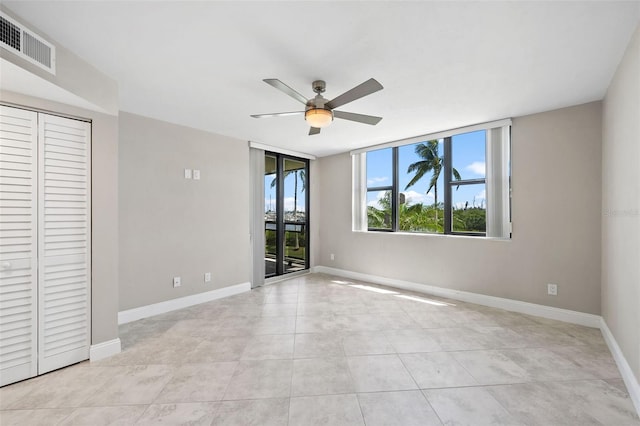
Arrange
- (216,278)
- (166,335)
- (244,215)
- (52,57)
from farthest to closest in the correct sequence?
(244,215) → (216,278) → (166,335) → (52,57)

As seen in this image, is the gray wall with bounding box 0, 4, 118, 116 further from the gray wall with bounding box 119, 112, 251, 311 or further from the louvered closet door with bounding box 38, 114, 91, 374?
the gray wall with bounding box 119, 112, 251, 311

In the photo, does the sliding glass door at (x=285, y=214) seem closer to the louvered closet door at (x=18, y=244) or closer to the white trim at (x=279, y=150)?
the white trim at (x=279, y=150)

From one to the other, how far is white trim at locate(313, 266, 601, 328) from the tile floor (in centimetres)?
12

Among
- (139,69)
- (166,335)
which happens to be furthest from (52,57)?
(166,335)

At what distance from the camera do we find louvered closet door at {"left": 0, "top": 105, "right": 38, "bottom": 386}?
1.87 metres

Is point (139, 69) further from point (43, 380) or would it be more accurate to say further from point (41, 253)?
point (43, 380)

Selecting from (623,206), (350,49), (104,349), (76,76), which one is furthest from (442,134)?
(104,349)

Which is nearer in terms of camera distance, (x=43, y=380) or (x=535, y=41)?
(x=535, y=41)

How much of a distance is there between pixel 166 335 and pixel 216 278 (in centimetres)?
122

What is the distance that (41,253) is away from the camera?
79.0 inches

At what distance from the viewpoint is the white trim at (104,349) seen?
222 centimetres

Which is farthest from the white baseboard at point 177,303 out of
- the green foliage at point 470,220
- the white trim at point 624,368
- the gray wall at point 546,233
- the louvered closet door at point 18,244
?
the white trim at point 624,368

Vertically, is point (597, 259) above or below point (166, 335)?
above

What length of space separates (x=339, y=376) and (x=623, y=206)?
2627 mm
